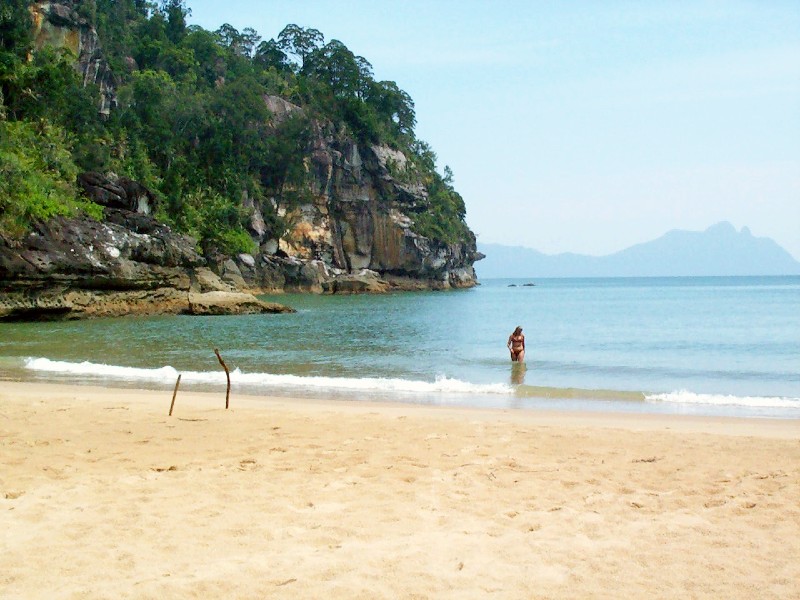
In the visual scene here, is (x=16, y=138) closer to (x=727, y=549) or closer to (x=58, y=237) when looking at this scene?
(x=58, y=237)

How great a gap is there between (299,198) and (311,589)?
7581 cm

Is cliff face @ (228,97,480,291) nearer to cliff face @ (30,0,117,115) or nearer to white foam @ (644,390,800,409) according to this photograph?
cliff face @ (30,0,117,115)

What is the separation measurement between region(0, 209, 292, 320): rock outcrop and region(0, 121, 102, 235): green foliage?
78 centimetres

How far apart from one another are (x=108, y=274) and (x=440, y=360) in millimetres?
21167

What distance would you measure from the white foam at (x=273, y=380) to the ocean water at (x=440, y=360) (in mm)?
46

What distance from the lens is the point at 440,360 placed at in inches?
914

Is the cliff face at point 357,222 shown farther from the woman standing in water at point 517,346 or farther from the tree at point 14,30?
the woman standing in water at point 517,346

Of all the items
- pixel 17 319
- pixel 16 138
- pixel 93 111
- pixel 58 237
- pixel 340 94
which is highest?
pixel 340 94

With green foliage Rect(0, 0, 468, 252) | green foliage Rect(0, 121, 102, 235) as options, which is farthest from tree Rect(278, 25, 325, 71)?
green foliage Rect(0, 121, 102, 235)

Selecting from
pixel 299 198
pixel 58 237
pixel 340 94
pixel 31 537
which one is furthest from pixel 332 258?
pixel 31 537

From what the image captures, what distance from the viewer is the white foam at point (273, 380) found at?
658 inches

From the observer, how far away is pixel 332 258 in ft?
265

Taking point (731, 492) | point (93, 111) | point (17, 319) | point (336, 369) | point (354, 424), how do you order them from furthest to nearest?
point (93, 111), point (17, 319), point (336, 369), point (354, 424), point (731, 492)

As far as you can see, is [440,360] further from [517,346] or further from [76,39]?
[76,39]
